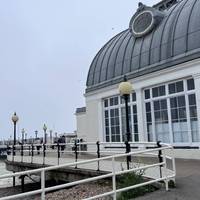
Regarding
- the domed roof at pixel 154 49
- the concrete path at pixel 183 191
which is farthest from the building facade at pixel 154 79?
the concrete path at pixel 183 191

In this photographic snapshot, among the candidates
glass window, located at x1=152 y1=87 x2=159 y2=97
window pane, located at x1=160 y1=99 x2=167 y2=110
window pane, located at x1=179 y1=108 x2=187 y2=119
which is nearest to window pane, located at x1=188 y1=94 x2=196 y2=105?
window pane, located at x1=179 y1=108 x2=187 y2=119

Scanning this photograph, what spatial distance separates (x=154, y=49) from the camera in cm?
1727

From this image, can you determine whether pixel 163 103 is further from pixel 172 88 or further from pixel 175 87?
pixel 175 87

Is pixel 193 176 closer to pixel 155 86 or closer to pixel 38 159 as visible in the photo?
pixel 155 86

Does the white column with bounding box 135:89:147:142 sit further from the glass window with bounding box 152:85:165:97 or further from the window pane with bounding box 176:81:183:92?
the window pane with bounding box 176:81:183:92

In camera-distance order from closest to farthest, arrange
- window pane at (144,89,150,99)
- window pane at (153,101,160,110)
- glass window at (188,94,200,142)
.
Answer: glass window at (188,94,200,142)
window pane at (153,101,160,110)
window pane at (144,89,150,99)

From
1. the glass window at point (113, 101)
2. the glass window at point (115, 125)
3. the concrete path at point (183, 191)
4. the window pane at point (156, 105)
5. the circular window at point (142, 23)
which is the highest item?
the circular window at point (142, 23)

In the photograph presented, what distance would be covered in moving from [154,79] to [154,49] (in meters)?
2.15

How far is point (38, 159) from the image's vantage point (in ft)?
54.3

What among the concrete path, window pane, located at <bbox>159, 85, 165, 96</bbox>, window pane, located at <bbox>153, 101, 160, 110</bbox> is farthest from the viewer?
window pane, located at <bbox>153, 101, 160, 110</bbox>

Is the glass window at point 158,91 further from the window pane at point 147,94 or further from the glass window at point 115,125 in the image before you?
the glass window at point 115,125

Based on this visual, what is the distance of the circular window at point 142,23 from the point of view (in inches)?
729

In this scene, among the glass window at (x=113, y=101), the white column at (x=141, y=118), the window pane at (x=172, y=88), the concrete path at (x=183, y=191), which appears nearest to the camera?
the concrete path at (x=183, y=191)

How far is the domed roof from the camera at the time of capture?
50.0 feet
